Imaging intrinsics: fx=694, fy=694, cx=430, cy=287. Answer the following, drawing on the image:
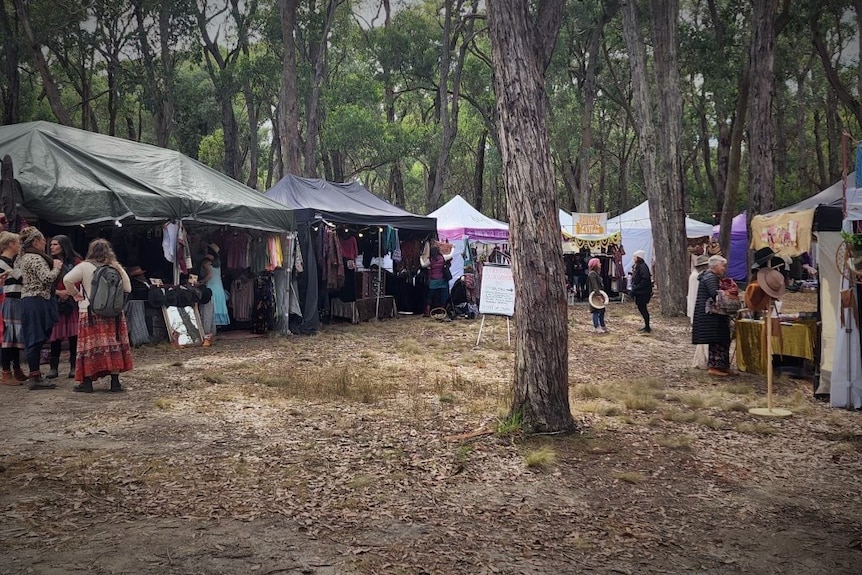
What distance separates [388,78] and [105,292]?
28.0 metres

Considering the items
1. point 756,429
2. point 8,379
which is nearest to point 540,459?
point 756,429

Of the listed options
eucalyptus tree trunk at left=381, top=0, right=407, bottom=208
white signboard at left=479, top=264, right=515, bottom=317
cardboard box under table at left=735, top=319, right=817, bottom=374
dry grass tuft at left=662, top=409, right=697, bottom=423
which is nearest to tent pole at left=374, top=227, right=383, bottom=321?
white signboard at left=479, top=264, right=515, bottom=317

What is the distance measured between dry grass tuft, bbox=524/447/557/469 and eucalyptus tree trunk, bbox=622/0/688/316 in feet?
42.2

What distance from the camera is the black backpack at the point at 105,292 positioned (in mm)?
7238

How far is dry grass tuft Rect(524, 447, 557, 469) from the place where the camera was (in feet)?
17.5

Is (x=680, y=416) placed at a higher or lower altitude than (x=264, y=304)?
lower

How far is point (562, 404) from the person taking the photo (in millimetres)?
6125

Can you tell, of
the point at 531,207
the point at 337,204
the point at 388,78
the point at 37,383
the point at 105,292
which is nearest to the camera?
the point at 531,207

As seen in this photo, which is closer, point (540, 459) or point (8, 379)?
point (540, 459)

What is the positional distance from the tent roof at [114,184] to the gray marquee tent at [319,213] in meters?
0.90

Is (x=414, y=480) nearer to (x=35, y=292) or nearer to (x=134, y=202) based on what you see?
(x=35, y=292)

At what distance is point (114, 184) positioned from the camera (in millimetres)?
11031

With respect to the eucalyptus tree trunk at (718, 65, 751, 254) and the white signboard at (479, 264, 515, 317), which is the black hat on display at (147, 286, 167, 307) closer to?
the white signboard at (479, 264, 515, 317)

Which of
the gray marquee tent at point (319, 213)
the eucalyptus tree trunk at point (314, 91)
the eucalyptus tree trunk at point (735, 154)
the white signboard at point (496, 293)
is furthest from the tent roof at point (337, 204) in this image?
the eucalyptus tree trunk at point (314, 91)
